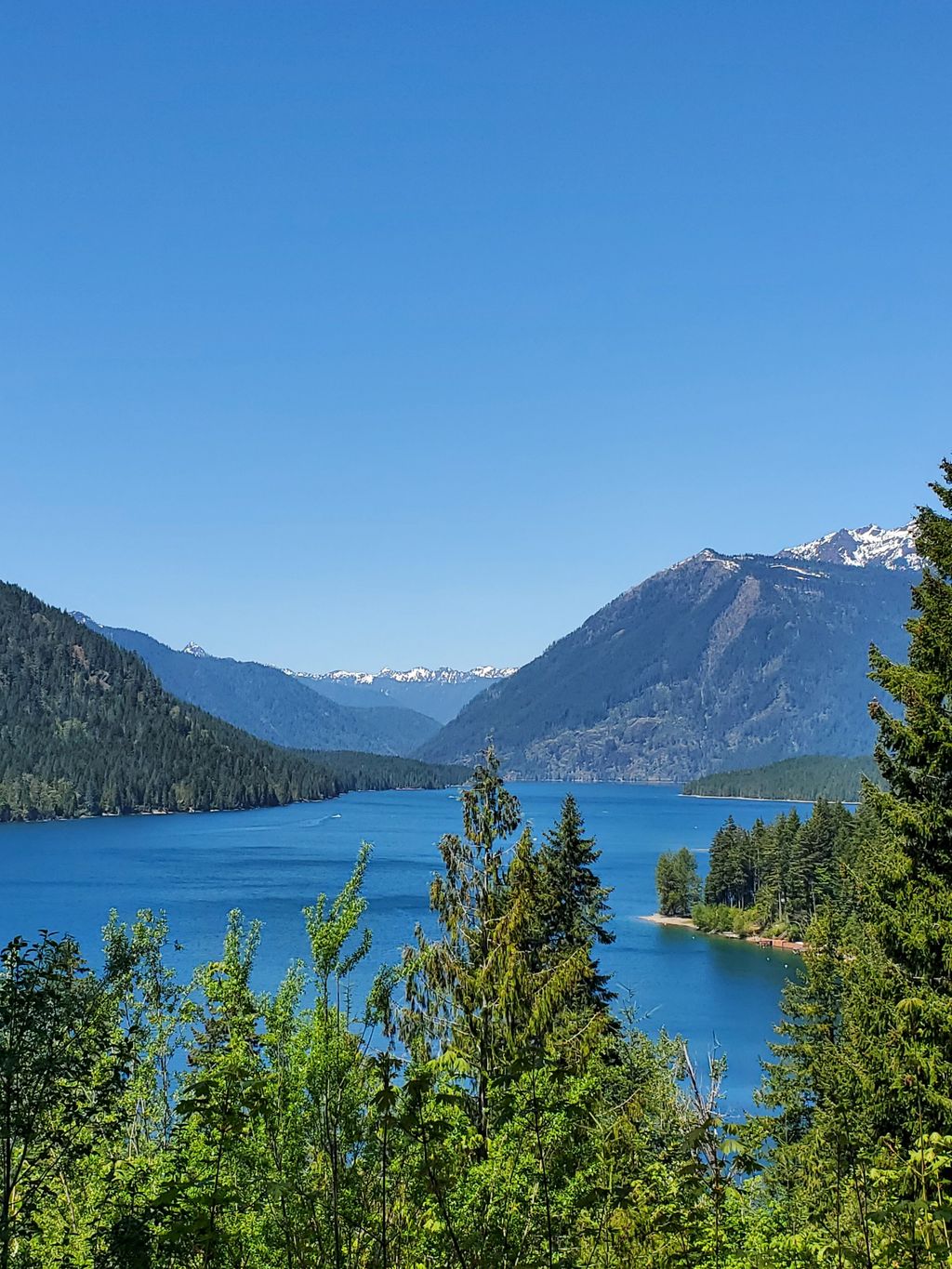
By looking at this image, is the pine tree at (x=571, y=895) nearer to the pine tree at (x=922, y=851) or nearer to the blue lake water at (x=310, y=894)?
the blue lake water at (x=310, y=894)

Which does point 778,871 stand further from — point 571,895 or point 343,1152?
point 343,1152

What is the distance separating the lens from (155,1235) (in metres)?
4.91

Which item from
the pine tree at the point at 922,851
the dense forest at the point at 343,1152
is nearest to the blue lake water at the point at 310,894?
the pine tree at the point at 922,851

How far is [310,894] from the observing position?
7900cm

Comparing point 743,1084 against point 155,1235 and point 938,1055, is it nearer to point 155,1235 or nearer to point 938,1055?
point 938,1055

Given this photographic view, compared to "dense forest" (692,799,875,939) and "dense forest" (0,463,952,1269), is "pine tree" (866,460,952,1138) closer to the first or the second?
"dense forest" (0,463,952,1269)

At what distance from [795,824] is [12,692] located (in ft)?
553

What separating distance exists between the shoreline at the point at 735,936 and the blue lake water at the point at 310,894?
118cm

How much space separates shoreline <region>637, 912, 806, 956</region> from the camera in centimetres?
7031

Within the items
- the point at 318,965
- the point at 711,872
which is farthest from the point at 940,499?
the point at 711,872

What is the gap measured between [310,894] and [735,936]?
32.9m

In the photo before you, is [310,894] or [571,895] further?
[310,894]

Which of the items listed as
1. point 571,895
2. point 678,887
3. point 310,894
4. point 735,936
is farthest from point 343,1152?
point 678,887

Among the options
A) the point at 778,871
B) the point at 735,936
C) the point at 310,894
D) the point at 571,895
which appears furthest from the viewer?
the point at 310,894
